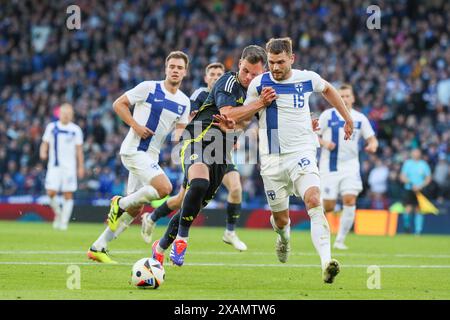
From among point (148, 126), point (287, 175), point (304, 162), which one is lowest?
point (287, 175)

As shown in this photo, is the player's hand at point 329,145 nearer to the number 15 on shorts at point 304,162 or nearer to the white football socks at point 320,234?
the number 15 on shorts at point 304,162

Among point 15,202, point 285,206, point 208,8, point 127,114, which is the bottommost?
point 15,202

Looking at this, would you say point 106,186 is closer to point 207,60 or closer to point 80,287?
point 207,60

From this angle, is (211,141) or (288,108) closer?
(288,108)

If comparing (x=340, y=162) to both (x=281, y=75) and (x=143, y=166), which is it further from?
(x=281, y=75)

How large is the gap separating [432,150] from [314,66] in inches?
224

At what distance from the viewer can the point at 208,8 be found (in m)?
31.8

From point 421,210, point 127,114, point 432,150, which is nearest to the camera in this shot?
point 127,114

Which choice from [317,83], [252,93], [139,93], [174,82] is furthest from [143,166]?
[317,83]

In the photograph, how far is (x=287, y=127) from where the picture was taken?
31.4 feet

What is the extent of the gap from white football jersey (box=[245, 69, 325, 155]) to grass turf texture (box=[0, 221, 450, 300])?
4.82 ft

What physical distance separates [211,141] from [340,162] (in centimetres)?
599

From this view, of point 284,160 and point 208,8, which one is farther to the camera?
point 208,8

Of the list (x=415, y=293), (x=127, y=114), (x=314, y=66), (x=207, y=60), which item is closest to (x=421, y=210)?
(x=314, y=66)
